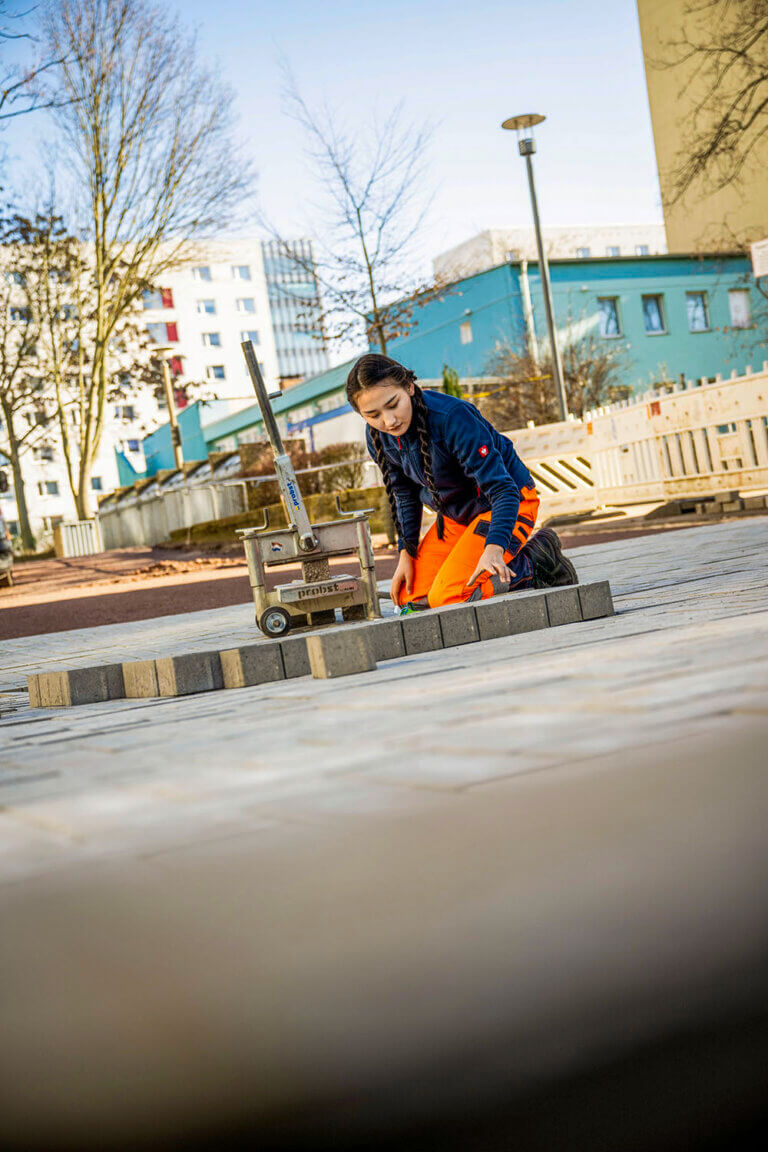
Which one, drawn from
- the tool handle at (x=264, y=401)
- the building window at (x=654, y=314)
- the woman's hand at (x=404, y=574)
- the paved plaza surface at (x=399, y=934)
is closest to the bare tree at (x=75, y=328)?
the building window at (x=654, y=314)

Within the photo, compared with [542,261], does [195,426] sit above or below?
above

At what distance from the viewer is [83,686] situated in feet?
15.0

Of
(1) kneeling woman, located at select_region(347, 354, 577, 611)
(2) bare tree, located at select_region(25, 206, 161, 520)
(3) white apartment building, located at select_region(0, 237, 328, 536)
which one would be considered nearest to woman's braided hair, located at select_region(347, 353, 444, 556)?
(1) kneeling woman, located at select_region(347, 354, 577, 611)

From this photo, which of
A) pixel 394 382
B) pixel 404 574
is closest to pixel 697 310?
pixel 404 574

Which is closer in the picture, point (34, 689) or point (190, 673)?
point (190, 673)

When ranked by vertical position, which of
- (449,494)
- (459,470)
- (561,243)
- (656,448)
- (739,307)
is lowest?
(449,494)

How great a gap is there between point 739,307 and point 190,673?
38.8 m

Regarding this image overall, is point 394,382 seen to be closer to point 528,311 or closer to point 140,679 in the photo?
point 140,679

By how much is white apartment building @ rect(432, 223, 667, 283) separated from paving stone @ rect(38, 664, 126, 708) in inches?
1757

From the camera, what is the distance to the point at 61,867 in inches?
61.7

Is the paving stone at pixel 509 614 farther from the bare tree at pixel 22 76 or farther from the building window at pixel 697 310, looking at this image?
the building window at pixel 697 310

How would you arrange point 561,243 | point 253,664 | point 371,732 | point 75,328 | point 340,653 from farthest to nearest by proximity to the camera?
point 561,243 → point 75,328 → point 253,664 → point 340,653 → point 371,732

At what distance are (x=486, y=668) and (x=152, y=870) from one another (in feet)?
6.44

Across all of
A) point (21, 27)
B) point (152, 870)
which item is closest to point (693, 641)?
point (152, 870)
